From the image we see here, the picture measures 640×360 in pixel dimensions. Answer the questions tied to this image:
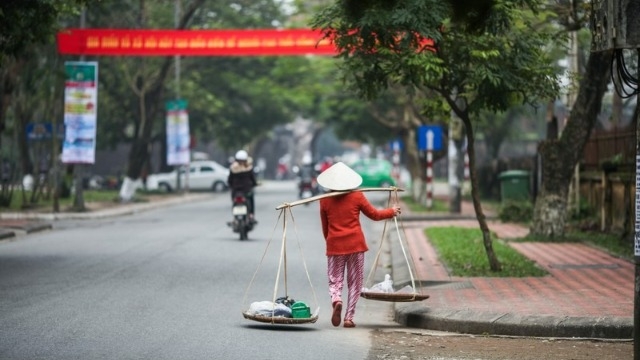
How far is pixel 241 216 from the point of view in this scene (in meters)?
24.0

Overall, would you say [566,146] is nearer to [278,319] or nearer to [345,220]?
[345,220]

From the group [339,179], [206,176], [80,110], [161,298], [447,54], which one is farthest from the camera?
[206,176]

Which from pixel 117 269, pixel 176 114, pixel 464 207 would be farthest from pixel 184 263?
pixel 176 114

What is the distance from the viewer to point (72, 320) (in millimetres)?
11938

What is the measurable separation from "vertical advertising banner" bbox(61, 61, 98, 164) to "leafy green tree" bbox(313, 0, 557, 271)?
1824 cm

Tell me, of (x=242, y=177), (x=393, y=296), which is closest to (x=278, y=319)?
(x=393, y=296)

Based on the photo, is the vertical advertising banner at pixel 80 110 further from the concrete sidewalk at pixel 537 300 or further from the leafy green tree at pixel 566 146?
the concrete sidewalk at pixel 537 300

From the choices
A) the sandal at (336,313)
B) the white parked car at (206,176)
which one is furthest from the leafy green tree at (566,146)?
the white parked car at (206,176)

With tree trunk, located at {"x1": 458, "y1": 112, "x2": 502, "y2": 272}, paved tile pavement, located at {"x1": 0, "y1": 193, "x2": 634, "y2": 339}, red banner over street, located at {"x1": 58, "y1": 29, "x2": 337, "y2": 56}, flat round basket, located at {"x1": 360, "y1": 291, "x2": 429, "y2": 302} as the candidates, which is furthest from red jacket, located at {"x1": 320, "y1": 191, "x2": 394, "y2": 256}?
red banner over street, located at {"x1": 58, "y1": 29, "x2": 337, "y2": 56}

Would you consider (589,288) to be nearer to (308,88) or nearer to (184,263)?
(184,263)

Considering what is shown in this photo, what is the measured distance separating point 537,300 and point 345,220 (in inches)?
108

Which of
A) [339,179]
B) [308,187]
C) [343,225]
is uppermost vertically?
[339,179]

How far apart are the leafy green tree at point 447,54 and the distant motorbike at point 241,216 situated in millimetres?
7685

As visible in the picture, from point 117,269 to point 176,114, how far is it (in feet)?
105
